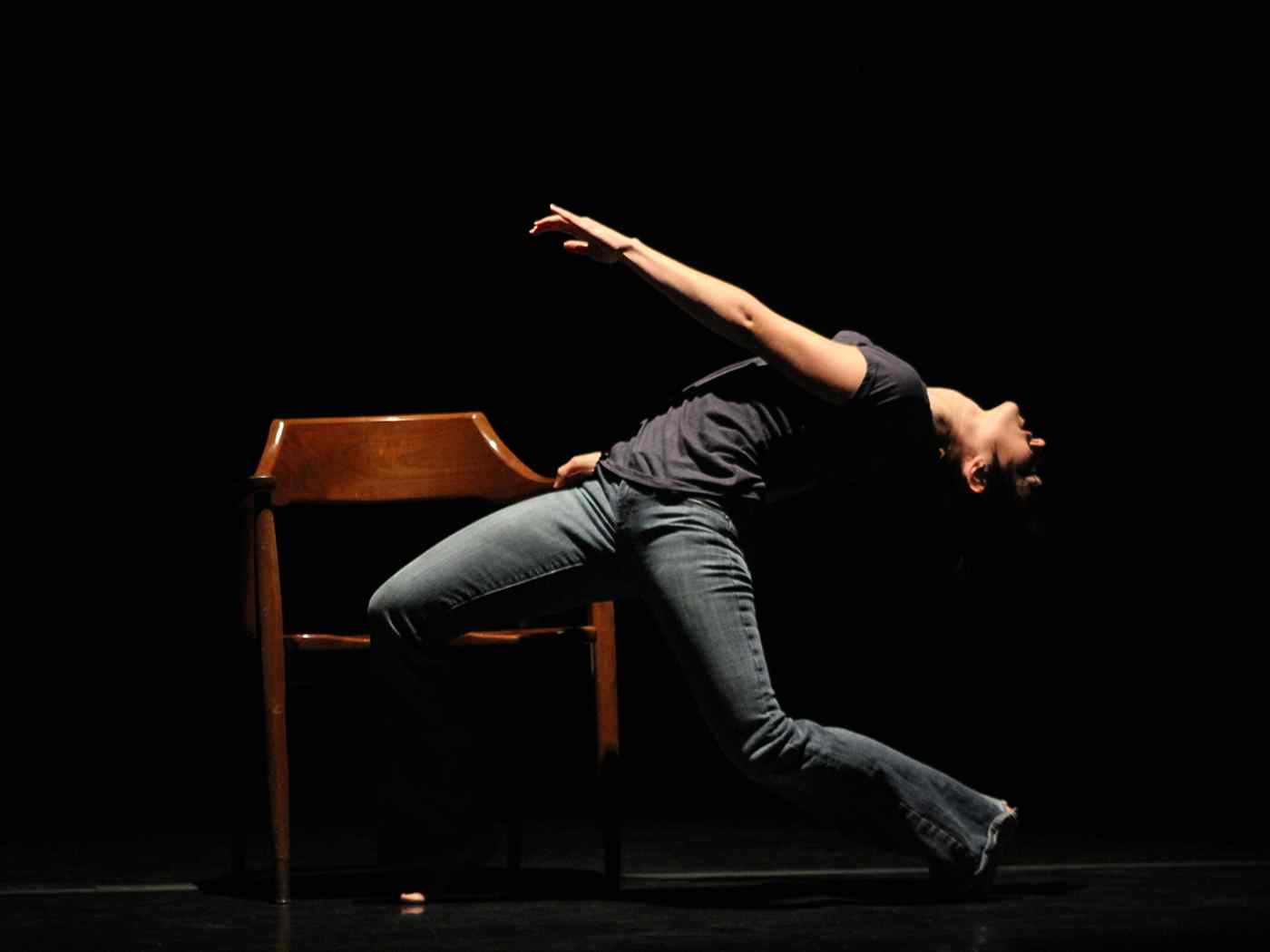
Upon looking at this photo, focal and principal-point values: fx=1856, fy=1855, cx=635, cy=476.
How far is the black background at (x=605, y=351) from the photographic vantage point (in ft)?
14.0

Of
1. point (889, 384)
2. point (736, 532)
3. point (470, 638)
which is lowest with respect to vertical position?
point (470, 638)

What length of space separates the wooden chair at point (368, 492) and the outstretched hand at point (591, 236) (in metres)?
0.52

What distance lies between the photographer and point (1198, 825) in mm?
3459

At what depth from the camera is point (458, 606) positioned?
8.87ft

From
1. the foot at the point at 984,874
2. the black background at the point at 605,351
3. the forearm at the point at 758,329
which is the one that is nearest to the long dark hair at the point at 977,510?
the forearm at the point at 758,329

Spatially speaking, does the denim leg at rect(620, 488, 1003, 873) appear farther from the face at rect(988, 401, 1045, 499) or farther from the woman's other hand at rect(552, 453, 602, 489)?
the face at rect(988, 401, 1045, 499)

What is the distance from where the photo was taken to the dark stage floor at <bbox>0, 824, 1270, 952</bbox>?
235 centimetres

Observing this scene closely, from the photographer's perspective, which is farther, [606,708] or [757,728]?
[606,708]

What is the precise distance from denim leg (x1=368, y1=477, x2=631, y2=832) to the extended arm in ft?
1.02

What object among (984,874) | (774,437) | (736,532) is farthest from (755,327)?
(984,874)

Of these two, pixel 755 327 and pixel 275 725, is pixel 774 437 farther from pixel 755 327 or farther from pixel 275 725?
pixel 275 725

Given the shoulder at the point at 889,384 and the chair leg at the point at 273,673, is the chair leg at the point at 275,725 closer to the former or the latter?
the chair leg at the point at 273,673

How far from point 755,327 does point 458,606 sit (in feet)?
1.95

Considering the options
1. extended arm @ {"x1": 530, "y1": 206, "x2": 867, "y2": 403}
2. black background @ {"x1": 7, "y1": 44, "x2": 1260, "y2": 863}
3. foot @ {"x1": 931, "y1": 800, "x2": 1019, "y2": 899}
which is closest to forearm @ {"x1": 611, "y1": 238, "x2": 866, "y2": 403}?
extended arm @ {"x1": 530, "y1": 206, "x2": 867, "y2": 403}
